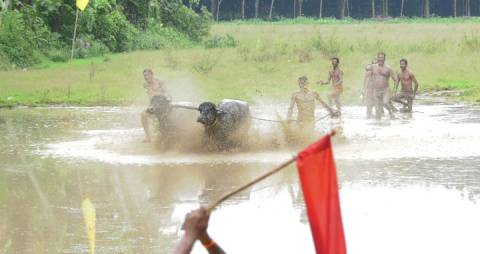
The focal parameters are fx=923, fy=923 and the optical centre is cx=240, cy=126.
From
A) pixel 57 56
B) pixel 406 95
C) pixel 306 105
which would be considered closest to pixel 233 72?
pixel 57 56

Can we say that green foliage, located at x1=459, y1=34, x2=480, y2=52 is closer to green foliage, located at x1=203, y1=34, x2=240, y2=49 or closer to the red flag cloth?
green foliage, located at x1=203, y1=34, x2=240, y2=49

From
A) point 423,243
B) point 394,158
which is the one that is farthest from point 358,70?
point 423,243

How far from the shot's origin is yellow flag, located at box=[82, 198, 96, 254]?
727cm

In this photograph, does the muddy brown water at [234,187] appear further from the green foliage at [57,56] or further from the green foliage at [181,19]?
the green foliage at [181,19]

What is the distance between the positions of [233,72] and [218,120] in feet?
39.4

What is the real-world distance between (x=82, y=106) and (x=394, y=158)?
9.15m

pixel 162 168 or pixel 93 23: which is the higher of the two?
pixel 93 23

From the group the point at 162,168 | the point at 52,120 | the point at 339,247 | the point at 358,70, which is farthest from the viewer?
the point at 358,70

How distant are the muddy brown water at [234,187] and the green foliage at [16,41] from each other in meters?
10.7

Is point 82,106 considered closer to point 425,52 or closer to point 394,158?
point 394,158

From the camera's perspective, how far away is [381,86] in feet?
54.6

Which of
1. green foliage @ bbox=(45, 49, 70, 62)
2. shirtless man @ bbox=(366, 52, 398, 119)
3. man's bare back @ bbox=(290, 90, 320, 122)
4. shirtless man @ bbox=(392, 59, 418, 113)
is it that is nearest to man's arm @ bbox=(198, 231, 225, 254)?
man's bare back @ bbox=(290, 90, 320, 122)

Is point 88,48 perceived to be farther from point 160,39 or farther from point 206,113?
point 206,113

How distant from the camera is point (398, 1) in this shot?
75.1 metres
